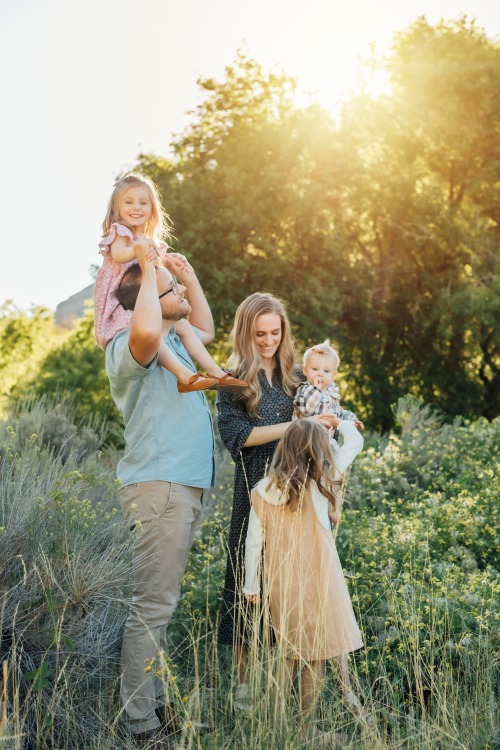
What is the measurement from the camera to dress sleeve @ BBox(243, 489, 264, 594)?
3723 mm

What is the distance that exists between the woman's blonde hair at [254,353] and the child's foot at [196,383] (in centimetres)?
49

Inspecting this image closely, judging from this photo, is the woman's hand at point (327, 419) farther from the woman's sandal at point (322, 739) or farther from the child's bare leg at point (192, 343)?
the woman's sandal at point (322, 739)

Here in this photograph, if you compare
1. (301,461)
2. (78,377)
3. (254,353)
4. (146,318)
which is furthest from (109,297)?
(78,377)

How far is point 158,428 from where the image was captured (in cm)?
358

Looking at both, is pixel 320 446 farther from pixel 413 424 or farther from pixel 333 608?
pixel 413 424

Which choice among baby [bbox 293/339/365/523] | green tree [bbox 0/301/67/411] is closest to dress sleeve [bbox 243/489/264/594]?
baby [bbox 293/339/365/523]

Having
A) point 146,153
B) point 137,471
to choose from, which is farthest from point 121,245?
point 146,153

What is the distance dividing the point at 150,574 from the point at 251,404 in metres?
0.92

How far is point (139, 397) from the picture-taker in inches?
142

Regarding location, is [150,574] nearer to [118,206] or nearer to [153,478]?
[153,478]

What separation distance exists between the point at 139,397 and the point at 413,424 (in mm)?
5853

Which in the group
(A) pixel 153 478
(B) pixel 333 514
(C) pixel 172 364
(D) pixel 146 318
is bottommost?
(B) pixel 333 514

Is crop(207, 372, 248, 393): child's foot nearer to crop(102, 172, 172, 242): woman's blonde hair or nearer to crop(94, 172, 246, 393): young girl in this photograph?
crop(94, 172, 246, 393): young girl

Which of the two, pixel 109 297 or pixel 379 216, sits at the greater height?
pixel 379 216
